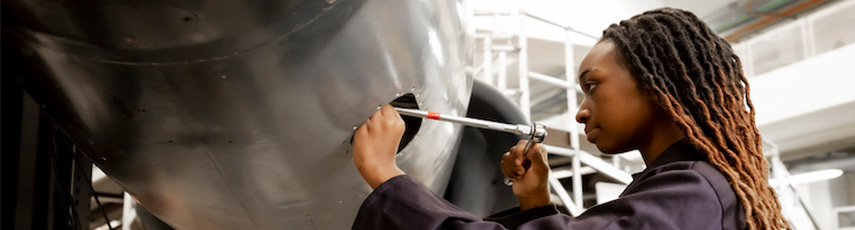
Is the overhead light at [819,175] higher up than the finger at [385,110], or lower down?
higher up

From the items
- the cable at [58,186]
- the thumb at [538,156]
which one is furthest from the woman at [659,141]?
the cable at [58,186]

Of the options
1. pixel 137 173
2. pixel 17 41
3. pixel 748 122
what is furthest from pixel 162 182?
pixel 748 122

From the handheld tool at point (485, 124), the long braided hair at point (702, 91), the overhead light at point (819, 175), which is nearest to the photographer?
the long braided hair at point (702, 91)

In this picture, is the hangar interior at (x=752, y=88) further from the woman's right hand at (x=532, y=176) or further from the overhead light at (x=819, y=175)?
the woman's right hand at (x=532, y=176)

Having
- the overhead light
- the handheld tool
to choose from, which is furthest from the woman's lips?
the overhead light

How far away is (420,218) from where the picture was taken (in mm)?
687

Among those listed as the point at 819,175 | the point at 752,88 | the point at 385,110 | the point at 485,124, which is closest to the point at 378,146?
the point at 385,110

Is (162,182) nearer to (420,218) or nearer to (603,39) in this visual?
(420,218)

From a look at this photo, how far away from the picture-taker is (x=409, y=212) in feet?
2.28

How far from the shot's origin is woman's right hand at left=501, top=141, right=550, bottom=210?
112 centimetres

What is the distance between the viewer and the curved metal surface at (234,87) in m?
0.61

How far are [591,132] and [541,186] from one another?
11.5 inches

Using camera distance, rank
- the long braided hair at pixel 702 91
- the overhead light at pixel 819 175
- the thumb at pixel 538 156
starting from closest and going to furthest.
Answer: the long braided hair at pixel 702 91
the thumb at pixel 538 156
the overhead light at pixel 819 175

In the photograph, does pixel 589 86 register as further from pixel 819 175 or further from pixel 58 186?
pixel 819 175
